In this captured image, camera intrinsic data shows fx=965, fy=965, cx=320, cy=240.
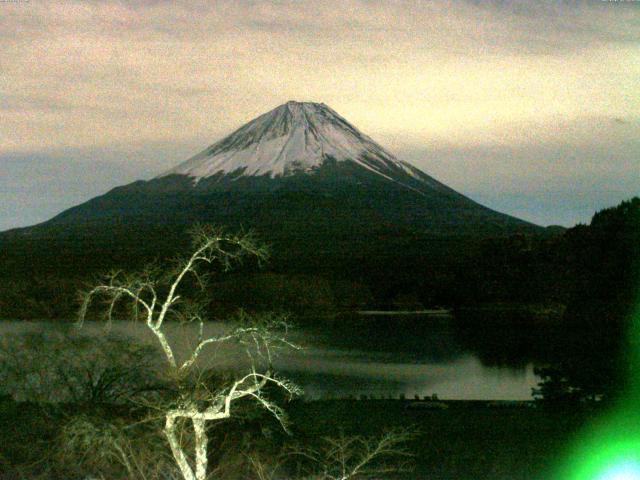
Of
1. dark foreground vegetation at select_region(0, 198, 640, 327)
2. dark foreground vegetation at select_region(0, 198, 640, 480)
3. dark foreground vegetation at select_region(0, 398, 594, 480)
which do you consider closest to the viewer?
dark foreground vegetation at select_region(0, 198, 640, 480)

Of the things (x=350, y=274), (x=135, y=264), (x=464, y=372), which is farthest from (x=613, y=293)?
(x=350, y=274)

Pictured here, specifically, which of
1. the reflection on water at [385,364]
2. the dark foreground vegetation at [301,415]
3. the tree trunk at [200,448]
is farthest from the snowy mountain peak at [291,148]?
the tree trunk at [200,448]

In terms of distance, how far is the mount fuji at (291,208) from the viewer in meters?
60.3

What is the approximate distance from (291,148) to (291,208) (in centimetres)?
1534

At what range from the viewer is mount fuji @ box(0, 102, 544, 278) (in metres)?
60.3

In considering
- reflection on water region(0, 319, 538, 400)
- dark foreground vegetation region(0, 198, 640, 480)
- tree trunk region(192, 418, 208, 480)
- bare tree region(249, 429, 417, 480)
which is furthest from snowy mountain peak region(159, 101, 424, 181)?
tree trunk region(192, 418, 208, 480)

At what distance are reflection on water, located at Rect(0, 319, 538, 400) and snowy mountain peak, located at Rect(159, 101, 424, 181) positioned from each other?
141ft

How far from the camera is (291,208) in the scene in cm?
7206

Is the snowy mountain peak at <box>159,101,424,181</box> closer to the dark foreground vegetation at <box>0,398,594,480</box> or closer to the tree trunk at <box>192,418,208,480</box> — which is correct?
the dark foreground vegetation at <box>0,398,594,480</box>

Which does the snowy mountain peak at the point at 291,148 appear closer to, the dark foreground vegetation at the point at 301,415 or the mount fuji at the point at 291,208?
the mount fuji at the point at 291,208

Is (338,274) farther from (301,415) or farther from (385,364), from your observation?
(301,415)

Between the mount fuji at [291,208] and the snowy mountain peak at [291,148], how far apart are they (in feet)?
0.36

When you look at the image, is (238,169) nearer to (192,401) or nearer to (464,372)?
(464,372)

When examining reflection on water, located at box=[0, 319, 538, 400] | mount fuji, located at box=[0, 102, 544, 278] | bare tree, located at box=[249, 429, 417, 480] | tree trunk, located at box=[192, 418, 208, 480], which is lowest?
reflection on water, located at box=[0, 319, 538, 400]
